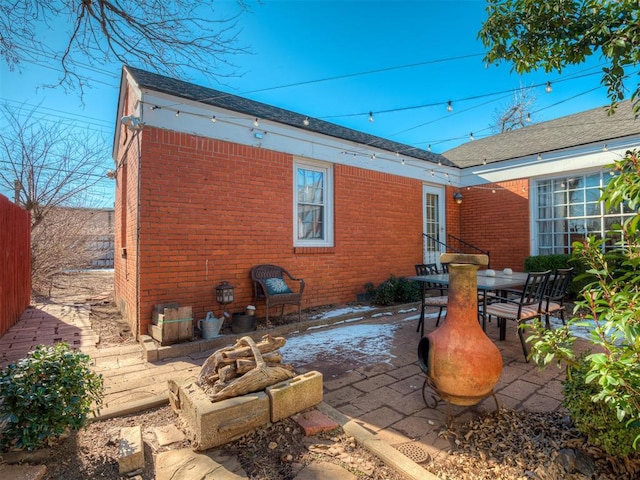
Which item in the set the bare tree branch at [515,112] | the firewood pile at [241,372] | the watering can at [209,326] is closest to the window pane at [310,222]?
the watering can at [209,326]

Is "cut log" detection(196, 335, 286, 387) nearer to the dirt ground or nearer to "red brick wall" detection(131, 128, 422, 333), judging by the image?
the dirt ground

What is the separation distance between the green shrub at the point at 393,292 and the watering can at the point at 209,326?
3.42 meters

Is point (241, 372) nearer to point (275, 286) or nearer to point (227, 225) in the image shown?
point (275, 286)

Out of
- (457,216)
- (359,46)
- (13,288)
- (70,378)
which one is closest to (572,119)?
(457,216)

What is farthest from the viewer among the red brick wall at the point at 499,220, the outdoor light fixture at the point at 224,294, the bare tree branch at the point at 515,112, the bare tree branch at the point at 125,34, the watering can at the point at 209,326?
the bare tree branch at the point at 515,112

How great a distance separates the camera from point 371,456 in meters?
2.04

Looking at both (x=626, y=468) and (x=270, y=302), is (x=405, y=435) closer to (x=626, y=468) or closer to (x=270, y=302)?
(x=626, y=468)

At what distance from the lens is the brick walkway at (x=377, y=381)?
2441mm

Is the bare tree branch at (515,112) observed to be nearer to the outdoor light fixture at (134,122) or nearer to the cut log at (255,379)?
the outdoor light fixture at (134,122)

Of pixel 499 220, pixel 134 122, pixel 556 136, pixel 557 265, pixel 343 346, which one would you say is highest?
pixel 556 136

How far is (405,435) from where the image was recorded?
227cm

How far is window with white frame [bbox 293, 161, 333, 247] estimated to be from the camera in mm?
6242

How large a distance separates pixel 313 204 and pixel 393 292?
253 centimetres

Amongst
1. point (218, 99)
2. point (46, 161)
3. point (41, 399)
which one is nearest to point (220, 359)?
point (41, 399)
